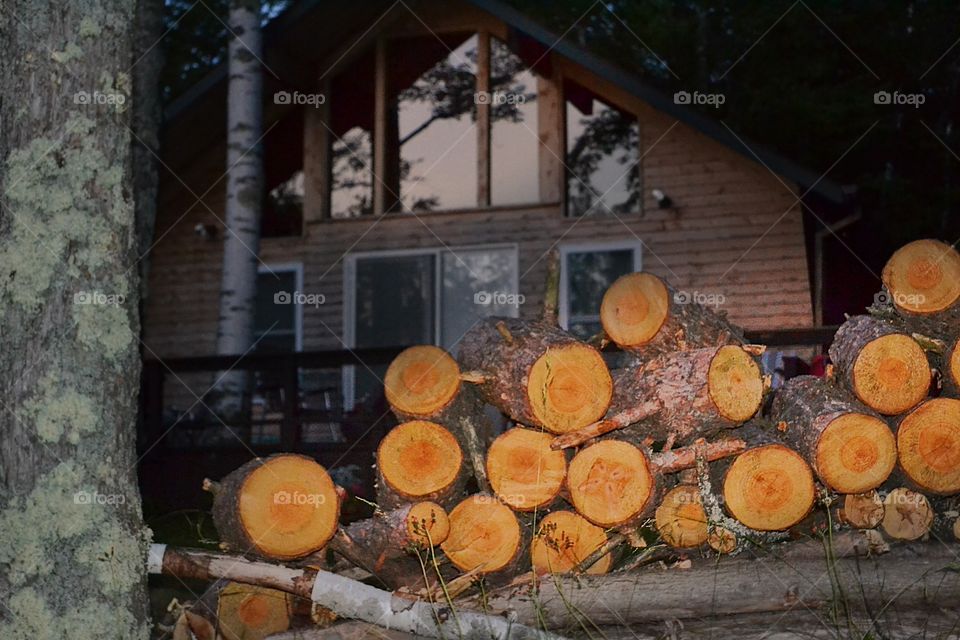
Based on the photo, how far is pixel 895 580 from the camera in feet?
16.1

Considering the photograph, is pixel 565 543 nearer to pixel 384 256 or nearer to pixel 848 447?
pixel 848 447

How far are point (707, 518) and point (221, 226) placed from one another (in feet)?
36.3

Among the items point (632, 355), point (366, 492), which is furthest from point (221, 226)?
point (632, 355)

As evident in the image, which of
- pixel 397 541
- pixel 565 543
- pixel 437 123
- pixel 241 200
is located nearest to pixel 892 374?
pixel 565 543

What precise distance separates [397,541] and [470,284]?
30.5 ft

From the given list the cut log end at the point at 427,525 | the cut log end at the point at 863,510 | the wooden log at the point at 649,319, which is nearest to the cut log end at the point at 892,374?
the cut log end at the point at 863,510

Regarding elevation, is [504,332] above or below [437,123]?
below

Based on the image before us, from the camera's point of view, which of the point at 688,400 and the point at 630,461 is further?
the point at 688,400

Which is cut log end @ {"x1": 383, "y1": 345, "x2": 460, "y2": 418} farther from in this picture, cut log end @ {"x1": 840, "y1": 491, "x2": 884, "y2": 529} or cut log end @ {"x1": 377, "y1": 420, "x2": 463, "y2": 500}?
cut log end @ {"x1": 840, "y1": 491, "x2": 884, "y2": 529}

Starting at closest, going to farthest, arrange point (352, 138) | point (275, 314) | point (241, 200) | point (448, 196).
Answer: point (241, 200) < point (448, 196) < point (275, 314) < point (352, 138)

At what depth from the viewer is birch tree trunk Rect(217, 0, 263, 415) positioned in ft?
37.5

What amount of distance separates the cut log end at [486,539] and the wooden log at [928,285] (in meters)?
2.26

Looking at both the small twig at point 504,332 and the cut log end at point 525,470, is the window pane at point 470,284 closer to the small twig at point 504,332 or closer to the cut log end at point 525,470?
the small twig at point 504,332

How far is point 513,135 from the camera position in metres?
14.1
